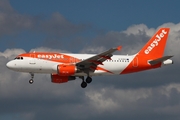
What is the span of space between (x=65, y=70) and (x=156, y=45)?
1700 centimetres

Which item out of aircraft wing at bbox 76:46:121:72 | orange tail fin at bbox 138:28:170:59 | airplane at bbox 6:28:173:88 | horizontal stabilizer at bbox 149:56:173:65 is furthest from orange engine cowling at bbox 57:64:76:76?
horizontal stabilizer at bbox 149:56:173:65

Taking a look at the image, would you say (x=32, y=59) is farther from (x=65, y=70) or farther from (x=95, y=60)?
(x=95, y=60)

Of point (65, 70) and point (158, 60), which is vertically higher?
point (158, 60)

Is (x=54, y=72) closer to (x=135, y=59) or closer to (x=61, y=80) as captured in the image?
(x=61, y=80)

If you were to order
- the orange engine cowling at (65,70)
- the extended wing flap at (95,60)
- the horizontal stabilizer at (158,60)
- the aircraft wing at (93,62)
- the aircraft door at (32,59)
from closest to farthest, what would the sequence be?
the extended wing flap at (95,60)
the aircraft wing at (93,62)
the aircraft door at (32,59)
the orange engine cowling at (65,70)
the horizontal stabilizer at (158,60)

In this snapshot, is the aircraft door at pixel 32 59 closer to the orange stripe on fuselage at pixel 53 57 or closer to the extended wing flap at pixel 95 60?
the orange stripe on fuselage at pixel 53 57

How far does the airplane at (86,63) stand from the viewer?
106375mm

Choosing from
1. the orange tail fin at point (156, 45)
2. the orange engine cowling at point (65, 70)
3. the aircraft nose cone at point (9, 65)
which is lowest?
the orange engine cowling at point (65, 70)

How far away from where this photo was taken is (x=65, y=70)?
106438 mm

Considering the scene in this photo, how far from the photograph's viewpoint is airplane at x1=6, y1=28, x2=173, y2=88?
106375 mm

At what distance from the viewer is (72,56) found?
356 feet

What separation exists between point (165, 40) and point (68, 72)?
61.9ft

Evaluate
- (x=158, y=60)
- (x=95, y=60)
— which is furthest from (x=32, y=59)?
(x=158, y=60)

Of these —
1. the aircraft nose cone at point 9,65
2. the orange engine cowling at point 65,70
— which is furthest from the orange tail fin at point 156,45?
the aircraft nose cone at point 9,65
